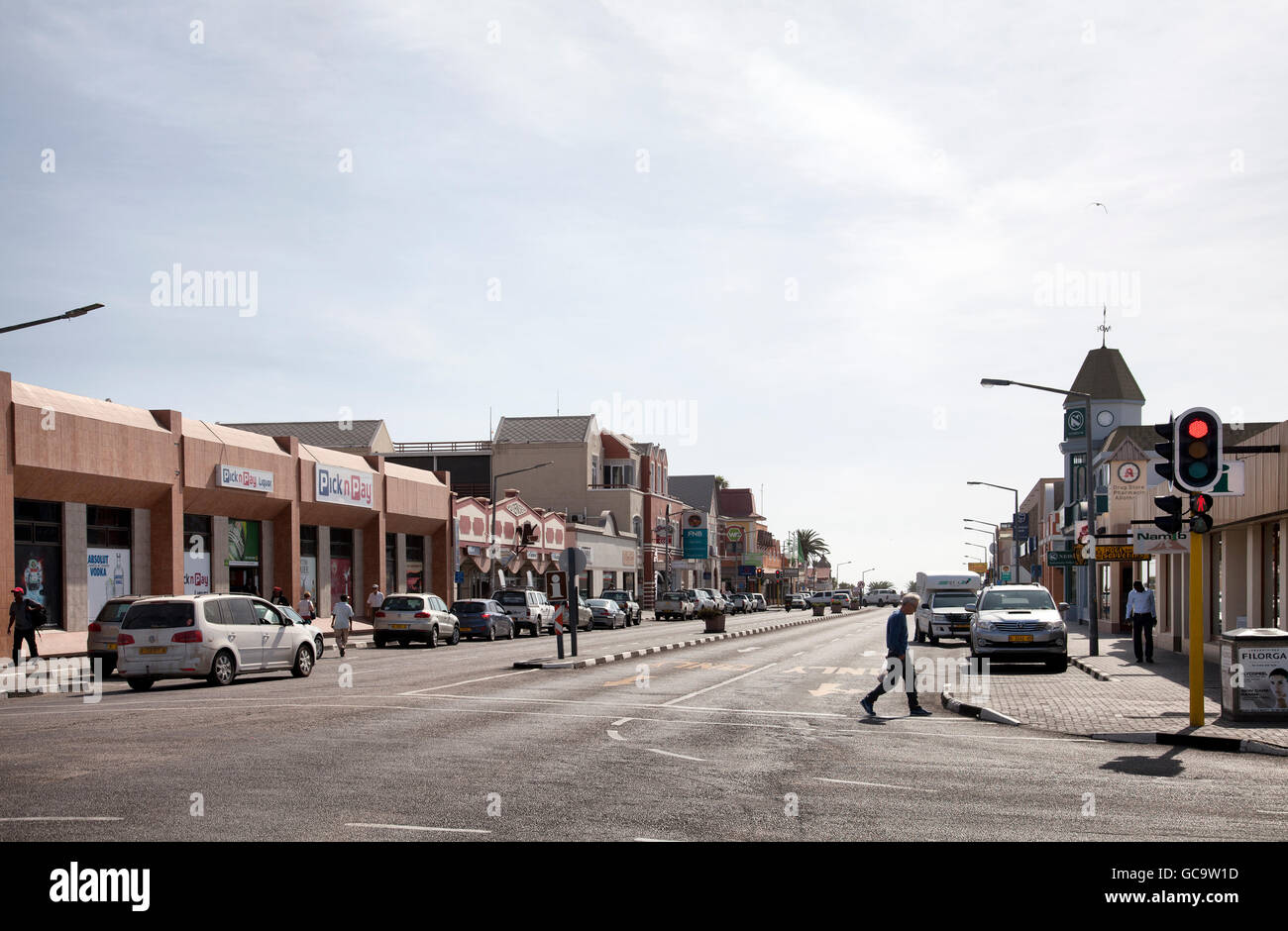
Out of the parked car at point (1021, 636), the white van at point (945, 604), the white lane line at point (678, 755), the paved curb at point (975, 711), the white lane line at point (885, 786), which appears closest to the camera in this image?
the white lane line at point (885, 786)

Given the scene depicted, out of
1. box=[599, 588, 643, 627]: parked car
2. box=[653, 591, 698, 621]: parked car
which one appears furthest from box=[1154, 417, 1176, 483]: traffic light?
box=[653, 591, 698, 621]: parked car

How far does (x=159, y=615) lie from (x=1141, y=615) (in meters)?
20.6

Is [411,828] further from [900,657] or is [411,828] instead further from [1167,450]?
[900,657]

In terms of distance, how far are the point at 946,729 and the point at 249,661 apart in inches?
539

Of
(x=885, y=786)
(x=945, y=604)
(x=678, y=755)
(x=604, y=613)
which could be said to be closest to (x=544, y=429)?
(x=604, y=613)

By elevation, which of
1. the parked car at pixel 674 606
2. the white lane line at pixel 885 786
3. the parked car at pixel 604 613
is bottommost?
the parked car at pixel 674 606

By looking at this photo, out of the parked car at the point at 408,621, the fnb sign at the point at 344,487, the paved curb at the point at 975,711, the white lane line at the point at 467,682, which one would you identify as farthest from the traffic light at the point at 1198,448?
the fnb sign at the point at 344,487

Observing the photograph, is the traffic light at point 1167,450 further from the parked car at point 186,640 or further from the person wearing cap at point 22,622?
the person wearing cap at point 22,622

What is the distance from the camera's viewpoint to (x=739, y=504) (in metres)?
152

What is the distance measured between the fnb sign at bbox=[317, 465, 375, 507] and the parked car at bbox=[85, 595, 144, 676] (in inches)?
751

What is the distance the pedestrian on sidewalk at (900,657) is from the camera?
17.5 metres

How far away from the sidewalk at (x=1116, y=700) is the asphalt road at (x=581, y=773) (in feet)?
3.35
